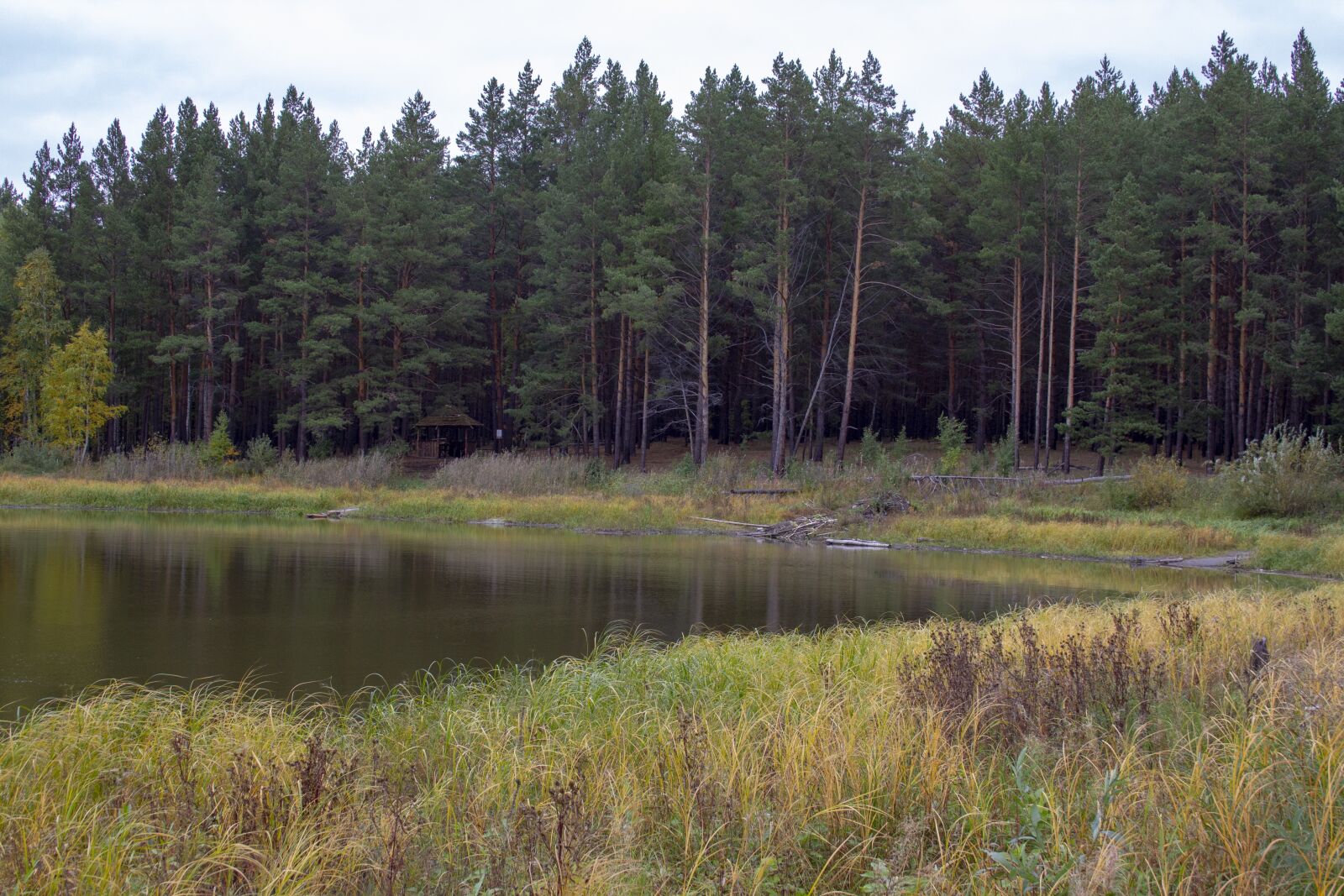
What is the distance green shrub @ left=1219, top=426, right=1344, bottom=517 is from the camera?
2356 cm

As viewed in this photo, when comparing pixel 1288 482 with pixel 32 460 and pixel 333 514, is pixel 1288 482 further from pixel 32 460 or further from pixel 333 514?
pixel 32 460

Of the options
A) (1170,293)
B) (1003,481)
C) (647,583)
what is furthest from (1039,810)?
(1170,293)

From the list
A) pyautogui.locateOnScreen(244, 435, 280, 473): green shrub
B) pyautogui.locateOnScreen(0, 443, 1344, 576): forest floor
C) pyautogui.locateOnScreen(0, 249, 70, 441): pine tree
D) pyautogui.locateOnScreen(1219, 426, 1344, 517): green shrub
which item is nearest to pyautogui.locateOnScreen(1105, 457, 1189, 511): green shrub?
pyautogui.locateOnScreen(0, 443, 1344, 576): forest floor

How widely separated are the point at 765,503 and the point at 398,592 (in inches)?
602

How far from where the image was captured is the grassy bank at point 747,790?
3.87 metres

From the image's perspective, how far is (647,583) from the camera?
1820cm

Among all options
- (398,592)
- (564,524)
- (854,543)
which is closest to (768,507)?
(854,543)

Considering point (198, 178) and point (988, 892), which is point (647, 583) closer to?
point (988, 892)

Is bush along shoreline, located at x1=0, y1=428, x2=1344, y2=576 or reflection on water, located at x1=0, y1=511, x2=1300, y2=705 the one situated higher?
bush along shoreline, located at x1=0, y1=428, x2=1344, y2=576

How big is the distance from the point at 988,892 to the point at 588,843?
61.2 inches

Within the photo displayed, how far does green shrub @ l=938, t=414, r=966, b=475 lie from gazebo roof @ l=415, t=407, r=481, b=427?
821 inches

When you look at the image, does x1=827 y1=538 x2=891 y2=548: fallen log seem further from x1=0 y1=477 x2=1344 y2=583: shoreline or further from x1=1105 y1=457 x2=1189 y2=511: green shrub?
x1=1105 y1=457 x2=1189 y2=511: green shrub

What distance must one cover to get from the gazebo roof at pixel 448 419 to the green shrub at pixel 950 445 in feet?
68.4

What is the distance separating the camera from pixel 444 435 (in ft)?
165
